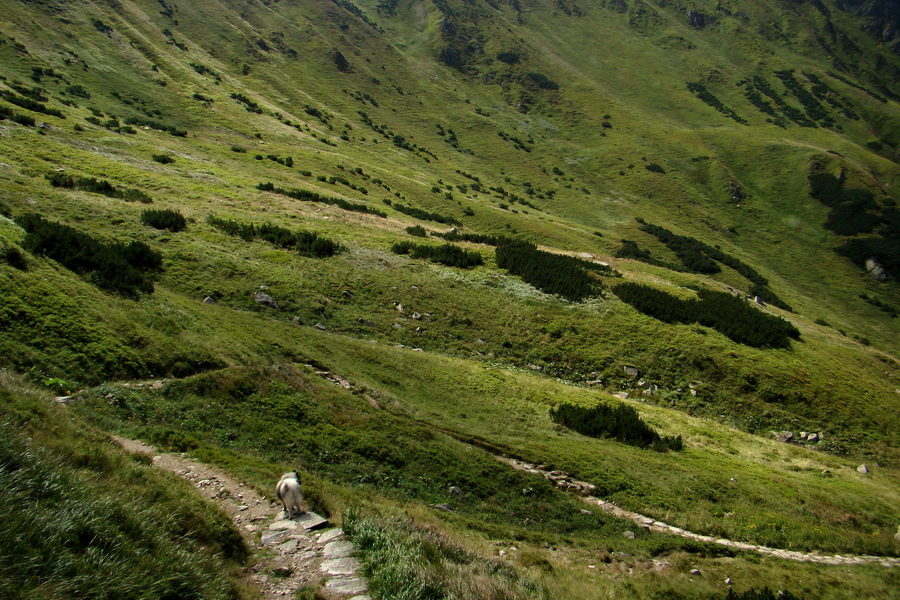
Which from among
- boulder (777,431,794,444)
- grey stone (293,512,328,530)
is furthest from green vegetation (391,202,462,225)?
grey stone (293,512,328,530)

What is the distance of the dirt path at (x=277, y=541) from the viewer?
6863 mm

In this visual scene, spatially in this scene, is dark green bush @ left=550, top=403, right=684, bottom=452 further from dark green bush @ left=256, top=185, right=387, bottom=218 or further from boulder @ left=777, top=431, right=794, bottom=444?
dark green bush @ left=256, top=185, right=387, bottom=218

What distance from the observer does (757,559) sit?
1320 centimetres

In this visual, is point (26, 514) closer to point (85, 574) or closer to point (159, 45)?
point (85, 574)

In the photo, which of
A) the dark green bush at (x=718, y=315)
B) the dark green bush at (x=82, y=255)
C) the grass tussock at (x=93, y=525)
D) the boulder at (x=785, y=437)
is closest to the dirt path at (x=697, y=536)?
the boulder at (x=785, y=437)

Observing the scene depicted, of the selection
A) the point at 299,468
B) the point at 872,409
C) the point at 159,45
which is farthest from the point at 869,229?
the point at 159,45

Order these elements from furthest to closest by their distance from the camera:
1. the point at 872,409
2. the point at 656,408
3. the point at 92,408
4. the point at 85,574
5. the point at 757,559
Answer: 1. the point at 872,409
2. the point at 656,408
3. the point at 757,559
4. the point at 92,408
5. the point at 85,574

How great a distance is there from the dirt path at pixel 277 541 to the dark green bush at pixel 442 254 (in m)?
29.2

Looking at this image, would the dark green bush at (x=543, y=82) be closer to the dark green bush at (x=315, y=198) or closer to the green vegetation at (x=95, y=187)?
the dark green bush at (x=315, y=198)

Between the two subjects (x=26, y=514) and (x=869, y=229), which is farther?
(x=869, y=229)

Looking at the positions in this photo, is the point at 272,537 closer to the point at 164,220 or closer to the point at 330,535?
the point at 330,535

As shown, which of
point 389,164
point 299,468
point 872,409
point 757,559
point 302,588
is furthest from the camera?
point 389,164

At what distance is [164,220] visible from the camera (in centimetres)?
2966

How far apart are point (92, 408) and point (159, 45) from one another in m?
119
